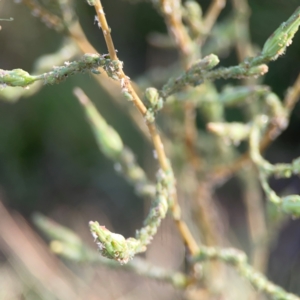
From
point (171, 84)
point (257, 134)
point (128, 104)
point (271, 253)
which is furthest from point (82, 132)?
point (171, 84)

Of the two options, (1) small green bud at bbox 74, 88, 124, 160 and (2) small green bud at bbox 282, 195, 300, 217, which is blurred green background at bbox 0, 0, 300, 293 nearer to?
(1) small green bud at bbox 74, 88, 124, 160

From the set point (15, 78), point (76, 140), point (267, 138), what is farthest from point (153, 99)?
point (76, 140)

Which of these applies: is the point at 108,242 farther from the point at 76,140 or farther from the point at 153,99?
the point at 76,140

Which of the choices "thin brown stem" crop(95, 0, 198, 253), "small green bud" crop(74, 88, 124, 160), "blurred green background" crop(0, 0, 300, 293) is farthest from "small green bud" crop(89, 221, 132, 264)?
"blurred green background" crop(0, 0, 300, 293)

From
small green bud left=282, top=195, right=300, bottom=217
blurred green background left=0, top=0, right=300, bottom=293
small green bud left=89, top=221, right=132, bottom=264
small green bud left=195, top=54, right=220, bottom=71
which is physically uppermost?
blurred green background left=0, top=0, right=300, bottom=293

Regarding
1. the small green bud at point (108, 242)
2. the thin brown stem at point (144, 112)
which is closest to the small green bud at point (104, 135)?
the thin brown stem at point (144, 112)

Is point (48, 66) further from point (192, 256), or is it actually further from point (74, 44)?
point (192, 256)

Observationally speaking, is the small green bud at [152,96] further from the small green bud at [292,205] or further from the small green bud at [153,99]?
the small green bud at [292,205]
